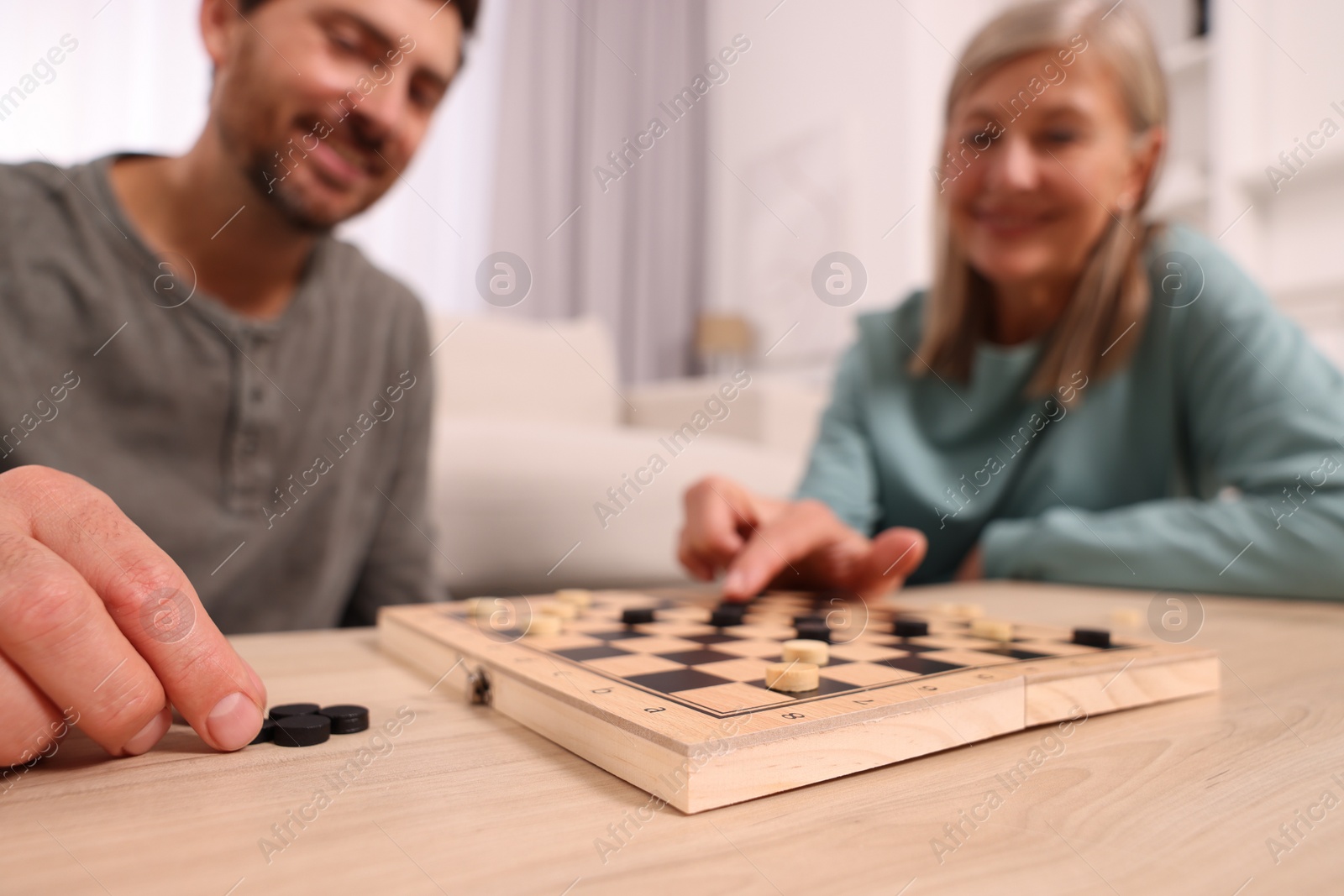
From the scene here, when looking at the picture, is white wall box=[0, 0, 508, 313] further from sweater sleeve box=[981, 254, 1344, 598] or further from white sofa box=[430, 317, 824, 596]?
sweater sleeve box=[981, 254, 1344, 598]

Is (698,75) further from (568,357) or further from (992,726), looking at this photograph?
(992,726)

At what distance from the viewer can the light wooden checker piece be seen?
36 centimetres

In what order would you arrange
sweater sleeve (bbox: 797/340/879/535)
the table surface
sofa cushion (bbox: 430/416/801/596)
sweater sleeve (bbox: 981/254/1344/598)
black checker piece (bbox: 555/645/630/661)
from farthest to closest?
sofa cushion (bbox: 430/416/801/596)
sweater sleeve (bbox: 797/340/879/535)
sweater sleeve (bbox: 981/254/1344/598)
black checker piece (bbox: 555/645/630/661)
the table surface

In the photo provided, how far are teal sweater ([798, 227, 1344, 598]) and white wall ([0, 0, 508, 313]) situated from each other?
1935 millimetres

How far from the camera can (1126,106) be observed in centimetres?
130

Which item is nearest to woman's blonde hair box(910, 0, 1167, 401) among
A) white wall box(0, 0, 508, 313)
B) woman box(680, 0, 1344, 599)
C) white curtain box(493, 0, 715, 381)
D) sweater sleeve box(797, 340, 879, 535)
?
woman box(680, 0, 1344, 599)

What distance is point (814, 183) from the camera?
4.22 metres

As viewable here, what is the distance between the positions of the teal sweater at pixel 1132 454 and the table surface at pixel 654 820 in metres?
0.67

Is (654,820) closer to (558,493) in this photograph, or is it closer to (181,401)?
(181,401)

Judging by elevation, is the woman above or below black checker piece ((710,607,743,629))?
above

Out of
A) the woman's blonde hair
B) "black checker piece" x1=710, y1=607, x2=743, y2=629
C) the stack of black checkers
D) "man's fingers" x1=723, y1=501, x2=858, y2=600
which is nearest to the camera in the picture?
the stack of black checkers

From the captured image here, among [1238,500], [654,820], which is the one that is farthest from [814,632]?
[1238,500]

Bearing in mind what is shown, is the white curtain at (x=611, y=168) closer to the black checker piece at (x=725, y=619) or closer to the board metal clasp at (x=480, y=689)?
the black checker piece at (x=725, y=619)

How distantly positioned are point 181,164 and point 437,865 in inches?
48.3
